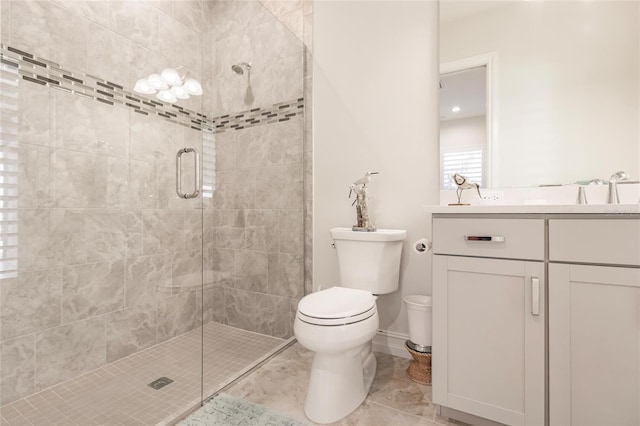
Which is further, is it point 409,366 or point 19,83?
point 409,366

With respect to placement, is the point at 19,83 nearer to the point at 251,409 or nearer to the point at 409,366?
the point at 251,409

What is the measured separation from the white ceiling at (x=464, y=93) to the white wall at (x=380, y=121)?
60 mm

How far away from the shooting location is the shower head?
2.00 metres

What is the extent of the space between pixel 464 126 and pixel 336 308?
122 centimetres

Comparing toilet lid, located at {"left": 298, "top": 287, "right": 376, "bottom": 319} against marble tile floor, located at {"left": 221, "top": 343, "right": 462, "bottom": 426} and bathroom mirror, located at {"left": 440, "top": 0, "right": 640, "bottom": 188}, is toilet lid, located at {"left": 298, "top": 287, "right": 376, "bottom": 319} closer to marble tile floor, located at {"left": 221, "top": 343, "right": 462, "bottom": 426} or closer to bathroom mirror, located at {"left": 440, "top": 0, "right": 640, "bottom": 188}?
marble tile floor, located at {"left": 221, "top": 343, "right": 462, "bottom": 426}

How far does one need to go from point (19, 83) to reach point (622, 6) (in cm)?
281

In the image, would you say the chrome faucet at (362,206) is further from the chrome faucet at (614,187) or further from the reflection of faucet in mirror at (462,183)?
the chrome faucet at (614,187)

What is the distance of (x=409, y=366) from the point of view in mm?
1694

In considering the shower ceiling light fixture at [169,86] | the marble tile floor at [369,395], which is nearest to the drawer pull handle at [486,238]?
the marble tile floor at [369,395]

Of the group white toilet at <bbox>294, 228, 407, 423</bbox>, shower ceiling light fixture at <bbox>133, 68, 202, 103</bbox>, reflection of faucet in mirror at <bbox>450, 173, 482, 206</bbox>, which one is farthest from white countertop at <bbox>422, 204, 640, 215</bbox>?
shower ceiling light fixture at <bbox>133, 68, 202, 103</bbox>

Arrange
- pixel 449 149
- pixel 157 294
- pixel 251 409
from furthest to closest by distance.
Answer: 1. pixel 157 294
2. pixel 449 149
3. pixel 251 409

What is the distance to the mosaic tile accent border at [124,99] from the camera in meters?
1.47

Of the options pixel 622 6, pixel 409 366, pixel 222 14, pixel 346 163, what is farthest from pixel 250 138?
pixel 622 6

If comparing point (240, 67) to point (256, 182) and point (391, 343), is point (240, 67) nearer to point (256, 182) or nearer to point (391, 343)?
point (256, 182)
